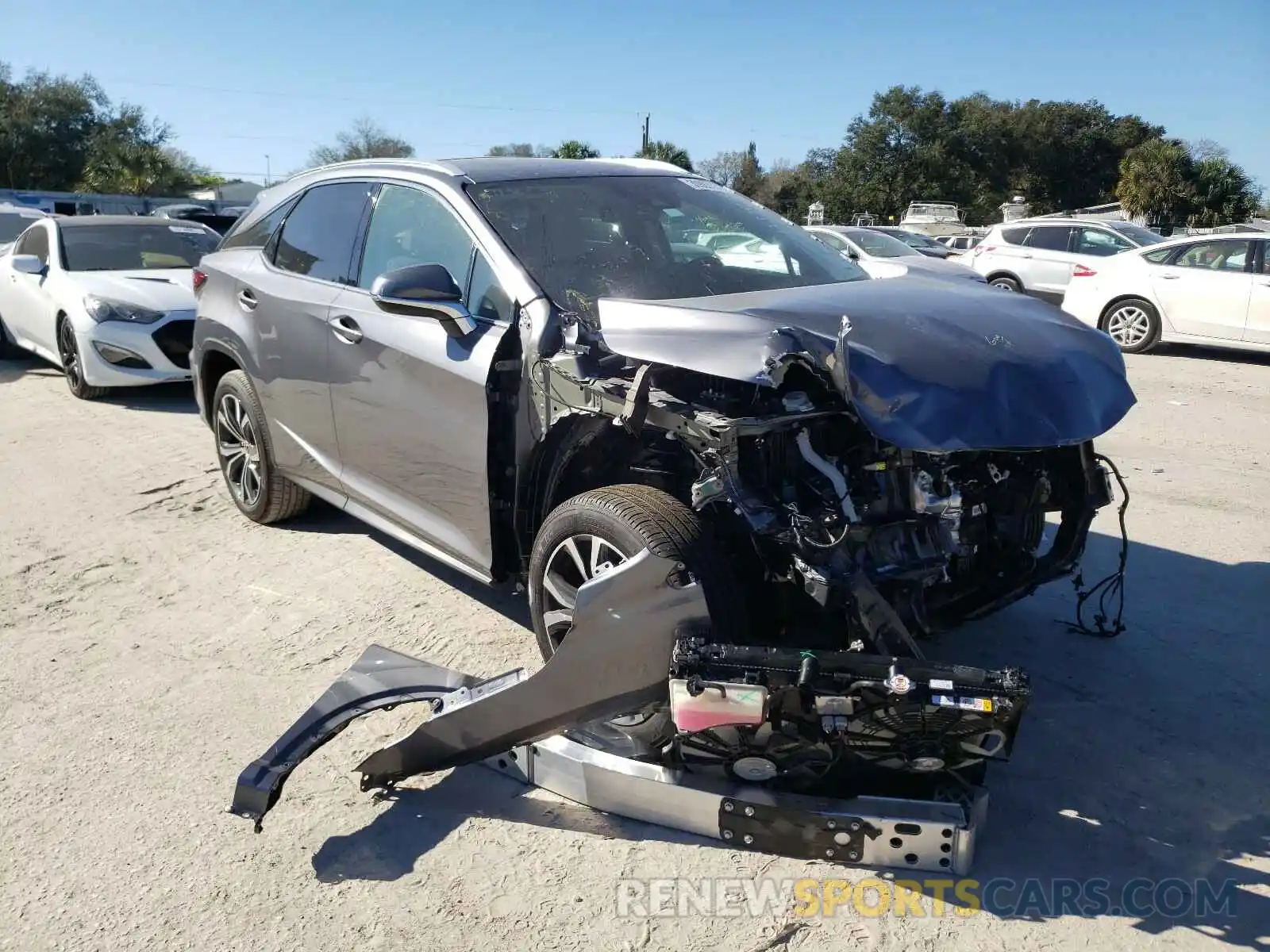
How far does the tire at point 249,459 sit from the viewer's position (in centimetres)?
513

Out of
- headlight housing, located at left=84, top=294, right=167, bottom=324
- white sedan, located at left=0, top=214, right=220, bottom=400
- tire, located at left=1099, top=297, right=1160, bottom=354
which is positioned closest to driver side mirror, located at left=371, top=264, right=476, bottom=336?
white sedan, located at left=0, top=214, right=220, bottom=400

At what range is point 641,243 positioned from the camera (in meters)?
3.93

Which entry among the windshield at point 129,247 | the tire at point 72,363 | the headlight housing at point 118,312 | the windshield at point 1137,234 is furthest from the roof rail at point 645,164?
the windshield at point 1137,234

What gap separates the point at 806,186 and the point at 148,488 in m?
62.0

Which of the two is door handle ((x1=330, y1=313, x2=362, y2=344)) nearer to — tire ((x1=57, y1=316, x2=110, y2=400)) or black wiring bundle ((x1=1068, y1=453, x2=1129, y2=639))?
black wiring bundle ((x1=1068, y1=453, x2=1129, y2=639))

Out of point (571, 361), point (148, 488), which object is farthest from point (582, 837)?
point (148, 488)

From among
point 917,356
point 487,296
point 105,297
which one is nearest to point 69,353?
point 105,297

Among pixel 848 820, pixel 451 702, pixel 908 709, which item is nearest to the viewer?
pixel 908 709

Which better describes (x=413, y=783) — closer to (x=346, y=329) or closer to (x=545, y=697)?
(x=545, y=697)

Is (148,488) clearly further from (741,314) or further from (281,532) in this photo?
(741,314)

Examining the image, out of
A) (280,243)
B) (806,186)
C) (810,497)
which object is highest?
(806,186)

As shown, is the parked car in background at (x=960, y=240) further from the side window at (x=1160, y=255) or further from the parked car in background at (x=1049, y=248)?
the side window at (x=1160, y=255)

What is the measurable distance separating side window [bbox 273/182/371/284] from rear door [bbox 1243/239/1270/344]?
32.7ft

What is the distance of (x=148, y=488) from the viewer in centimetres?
632
